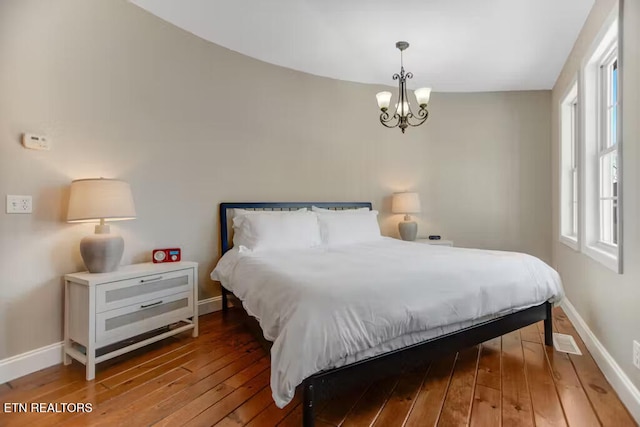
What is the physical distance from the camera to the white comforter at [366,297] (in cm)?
136

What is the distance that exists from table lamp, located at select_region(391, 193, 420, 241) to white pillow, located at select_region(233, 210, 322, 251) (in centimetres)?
140

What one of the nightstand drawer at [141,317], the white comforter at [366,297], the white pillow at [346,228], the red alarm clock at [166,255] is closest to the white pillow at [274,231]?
the white pillow at [346,228]

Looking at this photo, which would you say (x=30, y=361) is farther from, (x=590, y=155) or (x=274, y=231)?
(x=590, y=155)

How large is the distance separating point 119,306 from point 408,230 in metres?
3.17

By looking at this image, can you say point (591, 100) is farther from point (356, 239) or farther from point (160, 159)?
point (160, 159)

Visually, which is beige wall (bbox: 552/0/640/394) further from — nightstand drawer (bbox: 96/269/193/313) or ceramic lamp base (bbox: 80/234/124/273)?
ceramic lamp base (bbox: 80/234/124/273)

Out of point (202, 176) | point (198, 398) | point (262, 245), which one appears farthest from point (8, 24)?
point (198, 398)

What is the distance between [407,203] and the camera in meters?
4.08

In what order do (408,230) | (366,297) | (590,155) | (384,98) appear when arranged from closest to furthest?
(366,297) → (590,155) → (384,98) → (408,230)

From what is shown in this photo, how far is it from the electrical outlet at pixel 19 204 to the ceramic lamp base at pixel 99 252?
1.24 ft

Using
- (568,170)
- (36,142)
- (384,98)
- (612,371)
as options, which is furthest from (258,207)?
(568,170)

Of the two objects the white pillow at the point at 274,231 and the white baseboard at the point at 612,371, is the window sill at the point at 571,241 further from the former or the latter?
the white pillow at the point at 274,231

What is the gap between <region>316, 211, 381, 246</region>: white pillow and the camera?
10.6ft

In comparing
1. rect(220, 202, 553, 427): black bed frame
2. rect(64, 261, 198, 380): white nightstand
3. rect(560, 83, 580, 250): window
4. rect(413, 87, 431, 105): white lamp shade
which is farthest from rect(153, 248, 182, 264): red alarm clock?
rect(560, 83, 580, 250): window
